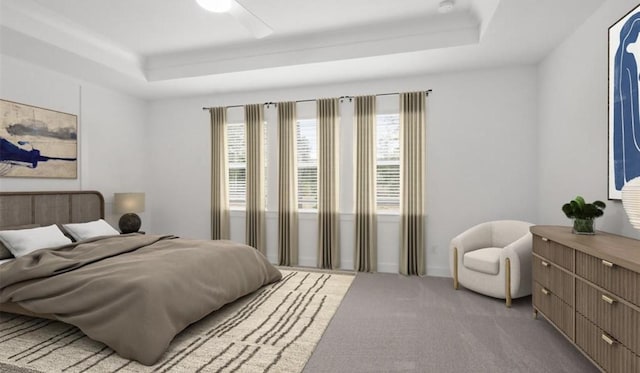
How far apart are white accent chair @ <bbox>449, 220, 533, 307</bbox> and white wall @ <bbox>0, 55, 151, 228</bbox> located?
4772 millimetres

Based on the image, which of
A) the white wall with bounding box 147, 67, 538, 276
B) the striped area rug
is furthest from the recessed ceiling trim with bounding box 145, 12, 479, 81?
the striped area rug

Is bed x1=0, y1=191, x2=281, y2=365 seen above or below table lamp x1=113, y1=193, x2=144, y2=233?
below

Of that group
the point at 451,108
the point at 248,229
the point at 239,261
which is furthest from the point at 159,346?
the point at 451,108

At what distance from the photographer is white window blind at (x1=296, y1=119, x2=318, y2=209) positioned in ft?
16.5

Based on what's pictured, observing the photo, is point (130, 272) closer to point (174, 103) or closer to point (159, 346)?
point (159, 346)

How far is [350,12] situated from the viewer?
351 cm

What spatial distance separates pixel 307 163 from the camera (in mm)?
5066

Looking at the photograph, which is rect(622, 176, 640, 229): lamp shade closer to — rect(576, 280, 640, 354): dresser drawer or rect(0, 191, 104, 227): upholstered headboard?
rect(576, 280, 640, 354): dresser drawer

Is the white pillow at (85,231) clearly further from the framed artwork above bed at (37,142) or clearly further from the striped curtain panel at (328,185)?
the striped curtain panel at (328,185)

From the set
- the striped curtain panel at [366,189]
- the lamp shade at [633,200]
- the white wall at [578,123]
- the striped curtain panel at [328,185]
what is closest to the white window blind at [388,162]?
the striped curtain panel at [366,189]

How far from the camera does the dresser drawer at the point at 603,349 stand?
170 cm

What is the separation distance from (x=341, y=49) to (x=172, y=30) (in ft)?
6.19

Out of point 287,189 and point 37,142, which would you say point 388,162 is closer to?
point 287,189


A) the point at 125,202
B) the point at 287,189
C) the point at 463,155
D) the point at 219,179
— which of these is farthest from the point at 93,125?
the point at 463,155
